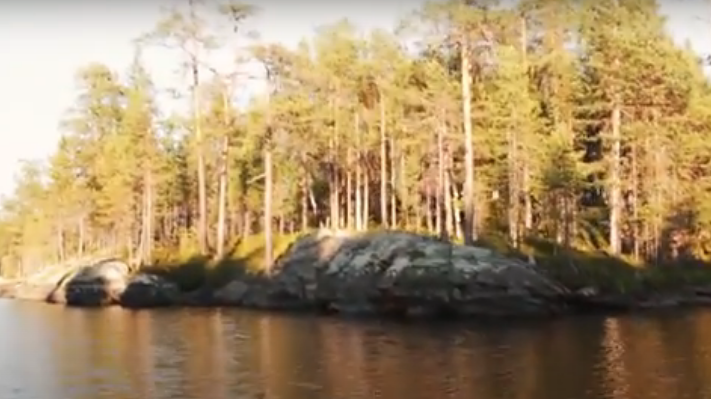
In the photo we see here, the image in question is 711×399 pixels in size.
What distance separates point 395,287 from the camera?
1686 inches

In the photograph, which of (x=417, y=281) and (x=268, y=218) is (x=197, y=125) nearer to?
(x=268, y=218)

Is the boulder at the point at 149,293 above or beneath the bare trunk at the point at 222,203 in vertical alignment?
beneath

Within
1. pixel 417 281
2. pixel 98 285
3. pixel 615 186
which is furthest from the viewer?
pixel 98 285

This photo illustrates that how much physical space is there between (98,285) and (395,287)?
2283 cm

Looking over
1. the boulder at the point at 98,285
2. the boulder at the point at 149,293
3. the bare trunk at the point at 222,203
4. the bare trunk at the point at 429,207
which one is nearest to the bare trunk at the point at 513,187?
the bare trunk at the point at 429,207

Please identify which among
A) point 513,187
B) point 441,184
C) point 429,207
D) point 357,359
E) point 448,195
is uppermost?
point 441,184

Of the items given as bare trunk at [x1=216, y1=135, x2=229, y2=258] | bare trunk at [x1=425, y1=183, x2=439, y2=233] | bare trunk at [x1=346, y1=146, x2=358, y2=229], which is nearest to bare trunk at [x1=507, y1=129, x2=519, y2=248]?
bare trunk at [x1=425, y1=183, x2=439, y2=233]

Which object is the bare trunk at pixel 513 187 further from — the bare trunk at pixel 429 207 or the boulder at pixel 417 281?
the boulder at pixel 417 281

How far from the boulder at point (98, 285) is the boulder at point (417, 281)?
12619mm

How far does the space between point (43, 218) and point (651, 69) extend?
66645mm

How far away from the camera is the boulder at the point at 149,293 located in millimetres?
53219

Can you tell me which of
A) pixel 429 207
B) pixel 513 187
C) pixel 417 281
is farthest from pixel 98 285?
pixel 513 187

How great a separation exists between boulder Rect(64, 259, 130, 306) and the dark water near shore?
51.1 ft

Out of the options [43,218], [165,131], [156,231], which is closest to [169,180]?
[165,131]
